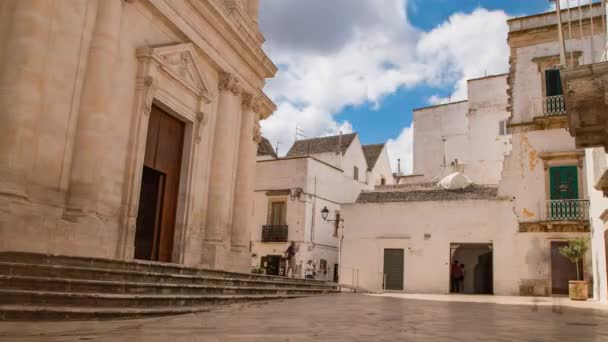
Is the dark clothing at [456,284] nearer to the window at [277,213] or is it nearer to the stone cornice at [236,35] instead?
the window at [277,213]

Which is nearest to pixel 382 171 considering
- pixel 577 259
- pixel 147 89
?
pixel 577 259

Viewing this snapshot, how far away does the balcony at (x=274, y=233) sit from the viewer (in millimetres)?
30438

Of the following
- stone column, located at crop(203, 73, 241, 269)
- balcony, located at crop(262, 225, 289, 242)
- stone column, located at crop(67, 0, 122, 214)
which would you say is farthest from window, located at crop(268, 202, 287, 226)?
stone column, located at crop(67, 0, 122, 214)

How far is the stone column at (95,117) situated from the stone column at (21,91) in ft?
3.36

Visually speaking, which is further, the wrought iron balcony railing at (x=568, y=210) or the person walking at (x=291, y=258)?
the person walking at (x=291, y=258)

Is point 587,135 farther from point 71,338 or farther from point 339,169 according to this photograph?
point 339,169

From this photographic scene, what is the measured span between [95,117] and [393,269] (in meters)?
17.6

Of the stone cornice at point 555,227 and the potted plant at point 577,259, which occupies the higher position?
the stone cornice at point 555,227

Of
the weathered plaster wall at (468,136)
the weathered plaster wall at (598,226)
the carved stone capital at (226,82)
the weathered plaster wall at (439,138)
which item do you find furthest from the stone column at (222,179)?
the weathered plaster wall at (439,138)

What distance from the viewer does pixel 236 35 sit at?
15203mm

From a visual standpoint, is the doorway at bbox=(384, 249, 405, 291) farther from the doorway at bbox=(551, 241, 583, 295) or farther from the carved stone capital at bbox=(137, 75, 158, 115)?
the carved stone capital at bbox=(137, 75, 158, 115)

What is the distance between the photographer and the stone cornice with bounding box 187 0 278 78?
13516mm

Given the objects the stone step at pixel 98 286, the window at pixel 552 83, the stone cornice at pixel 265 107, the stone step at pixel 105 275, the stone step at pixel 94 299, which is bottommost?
the stone step at pixel 94 299

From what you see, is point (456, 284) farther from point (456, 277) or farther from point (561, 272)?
point (561, 272)
